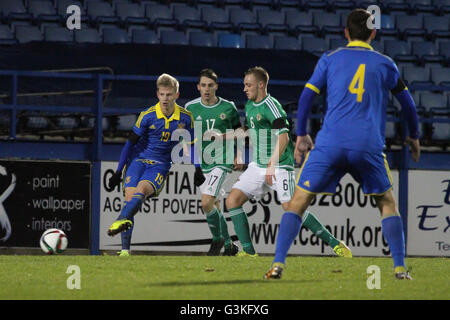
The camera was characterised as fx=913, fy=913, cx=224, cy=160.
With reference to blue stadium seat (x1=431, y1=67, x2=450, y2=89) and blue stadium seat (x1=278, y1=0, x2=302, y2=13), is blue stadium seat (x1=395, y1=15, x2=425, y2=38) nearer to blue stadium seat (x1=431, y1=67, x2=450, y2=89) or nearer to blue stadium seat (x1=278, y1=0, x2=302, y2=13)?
blue stadium seat (x1=431, y1=67, x2=450, y2=89)

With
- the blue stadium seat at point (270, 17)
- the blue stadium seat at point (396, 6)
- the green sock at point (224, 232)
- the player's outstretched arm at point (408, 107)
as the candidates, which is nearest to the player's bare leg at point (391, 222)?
the player's outstretched arm at point (408, 107)

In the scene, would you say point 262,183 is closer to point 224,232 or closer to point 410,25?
point 224,232

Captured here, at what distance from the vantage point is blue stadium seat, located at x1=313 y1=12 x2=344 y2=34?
20062mm

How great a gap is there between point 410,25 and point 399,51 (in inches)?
64.6

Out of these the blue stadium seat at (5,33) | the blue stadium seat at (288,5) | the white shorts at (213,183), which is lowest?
the white shorts at (213,183)

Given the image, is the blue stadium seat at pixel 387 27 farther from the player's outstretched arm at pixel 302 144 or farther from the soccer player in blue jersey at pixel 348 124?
the player's outstretched arm at pixel 302 144

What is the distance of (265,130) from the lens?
33.5 feet

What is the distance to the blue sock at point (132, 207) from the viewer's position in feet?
31.8

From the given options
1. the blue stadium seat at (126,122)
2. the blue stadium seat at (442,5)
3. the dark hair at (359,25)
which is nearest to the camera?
the dark hair at (359,25)

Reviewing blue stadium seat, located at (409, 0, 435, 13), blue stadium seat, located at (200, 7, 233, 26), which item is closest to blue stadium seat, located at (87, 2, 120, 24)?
blue stadium seat, located at (200, 7, 233, 26)

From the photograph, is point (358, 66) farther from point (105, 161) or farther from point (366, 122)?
point (105, 161)

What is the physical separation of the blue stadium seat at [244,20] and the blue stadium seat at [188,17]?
2.52ft
